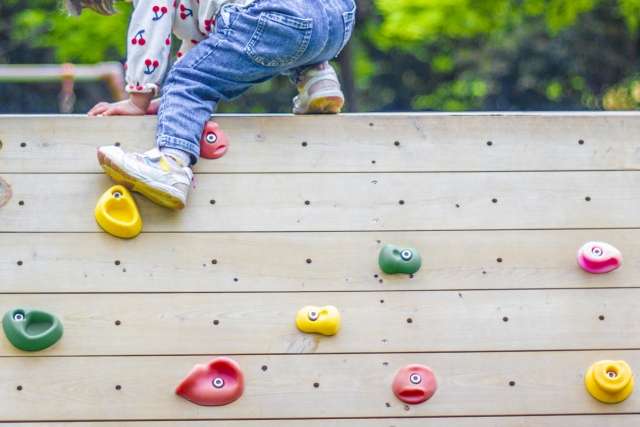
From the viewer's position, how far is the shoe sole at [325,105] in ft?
7.73

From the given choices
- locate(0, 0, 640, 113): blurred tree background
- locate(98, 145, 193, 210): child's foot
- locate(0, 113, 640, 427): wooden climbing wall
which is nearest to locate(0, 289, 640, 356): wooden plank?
locate(0, 113, 640, 427): wooden climbing wall

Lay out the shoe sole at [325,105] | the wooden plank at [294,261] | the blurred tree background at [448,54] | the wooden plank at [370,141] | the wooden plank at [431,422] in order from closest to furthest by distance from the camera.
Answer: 1. the wooden plank at [431,422]
2. the wooden plank at [294,261]
3. the wooden plank at [370,141]
4. the shoe sole at [325,105]
5. the blurred tree background at [448,54]

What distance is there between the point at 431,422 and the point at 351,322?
36cm

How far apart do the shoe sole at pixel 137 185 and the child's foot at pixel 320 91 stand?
0.56 m

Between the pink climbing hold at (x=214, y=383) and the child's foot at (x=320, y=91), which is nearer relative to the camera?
the pink climbing hold at (x=214, y=383)

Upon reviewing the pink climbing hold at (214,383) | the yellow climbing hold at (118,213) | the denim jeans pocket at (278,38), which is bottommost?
the pink climbing hold at (214,383)

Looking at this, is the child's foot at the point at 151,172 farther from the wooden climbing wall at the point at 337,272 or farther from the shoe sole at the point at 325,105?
the shoe sole at the point at 325,105

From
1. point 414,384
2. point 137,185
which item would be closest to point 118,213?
point 137,185

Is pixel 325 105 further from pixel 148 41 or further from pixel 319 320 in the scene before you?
pixel 319 320

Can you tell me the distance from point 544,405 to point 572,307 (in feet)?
1.00

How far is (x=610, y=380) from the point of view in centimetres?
208

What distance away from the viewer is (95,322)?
6.88 ft

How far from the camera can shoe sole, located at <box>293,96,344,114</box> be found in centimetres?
236

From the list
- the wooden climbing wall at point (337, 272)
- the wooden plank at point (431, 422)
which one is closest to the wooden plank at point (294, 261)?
the wooden climbing wall at point (337, 272)
